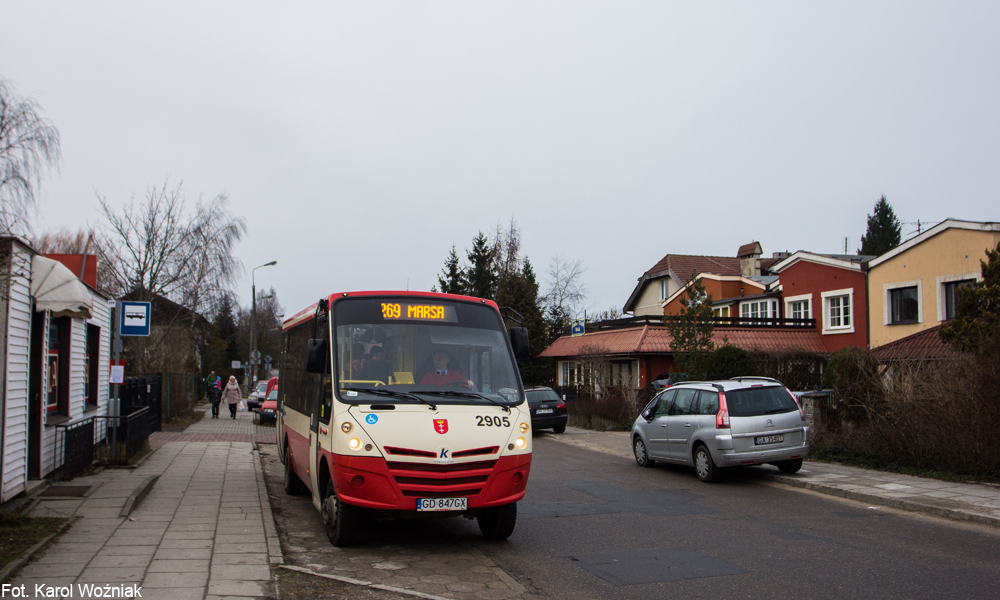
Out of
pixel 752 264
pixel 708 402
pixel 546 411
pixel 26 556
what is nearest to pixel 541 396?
pixel 546 411

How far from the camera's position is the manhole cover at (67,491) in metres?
9.84

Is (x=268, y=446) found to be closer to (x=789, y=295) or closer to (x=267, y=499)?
(x=267, y=499)

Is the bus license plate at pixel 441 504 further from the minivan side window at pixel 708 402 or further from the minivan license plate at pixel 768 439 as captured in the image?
the minivan license plate at pixel 768 439

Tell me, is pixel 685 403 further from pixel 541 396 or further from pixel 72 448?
pixel 541 396

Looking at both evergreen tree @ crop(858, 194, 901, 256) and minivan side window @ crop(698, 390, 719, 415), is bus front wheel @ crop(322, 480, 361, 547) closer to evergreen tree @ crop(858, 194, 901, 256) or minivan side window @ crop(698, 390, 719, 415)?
minivan side window @ crop(698, 390, 719, 415)

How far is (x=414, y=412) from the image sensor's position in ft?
23.7

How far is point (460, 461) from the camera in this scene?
7094 mm

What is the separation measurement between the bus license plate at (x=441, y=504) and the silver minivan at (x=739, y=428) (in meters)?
6.68

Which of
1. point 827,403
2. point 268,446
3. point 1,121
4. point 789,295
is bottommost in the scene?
point 268,446

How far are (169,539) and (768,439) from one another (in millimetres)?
9224

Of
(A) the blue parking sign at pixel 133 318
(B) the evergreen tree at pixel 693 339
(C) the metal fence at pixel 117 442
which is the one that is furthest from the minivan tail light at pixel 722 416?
(B) the evergreen tree at pixel 693 339

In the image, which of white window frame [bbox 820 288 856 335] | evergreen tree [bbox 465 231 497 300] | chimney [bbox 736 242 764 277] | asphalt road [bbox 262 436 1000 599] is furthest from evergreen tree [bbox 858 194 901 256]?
asphalt road [bbox 262 436 1000 599]

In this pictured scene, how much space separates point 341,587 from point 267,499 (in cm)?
Result: 470

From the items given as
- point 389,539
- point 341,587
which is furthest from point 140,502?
point 341,587
